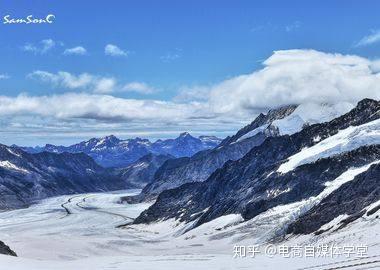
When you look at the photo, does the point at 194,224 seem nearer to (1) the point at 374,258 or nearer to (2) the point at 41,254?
(2) the point at 41,254

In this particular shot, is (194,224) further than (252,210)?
Yes

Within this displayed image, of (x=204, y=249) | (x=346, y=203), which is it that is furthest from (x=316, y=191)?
(x=204, y=249)

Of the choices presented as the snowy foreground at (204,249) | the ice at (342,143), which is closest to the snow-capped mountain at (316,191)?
the ice at (342,143)

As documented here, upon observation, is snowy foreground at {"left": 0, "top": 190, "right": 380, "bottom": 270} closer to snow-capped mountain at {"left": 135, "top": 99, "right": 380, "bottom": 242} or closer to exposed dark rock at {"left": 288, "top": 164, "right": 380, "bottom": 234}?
snow-capped mountain at {"left": 135, "top": 99, "right": 380, "bottom": 242}

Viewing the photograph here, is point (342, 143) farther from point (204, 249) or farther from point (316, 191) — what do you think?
point (204, 249)

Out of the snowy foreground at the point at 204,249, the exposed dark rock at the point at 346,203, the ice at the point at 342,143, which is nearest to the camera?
the snowy foreground at the point at 204,249

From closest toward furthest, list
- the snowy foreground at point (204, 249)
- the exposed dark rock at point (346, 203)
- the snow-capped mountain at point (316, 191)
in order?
1. the snowy foreground at point (204, 249)
2. the exposed dark rock at point (346, 203)
3. the snow-capped mountain at point (316, 191)

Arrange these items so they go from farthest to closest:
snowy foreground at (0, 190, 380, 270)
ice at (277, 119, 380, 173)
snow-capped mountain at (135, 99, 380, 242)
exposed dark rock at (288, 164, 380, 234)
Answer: ice at (277, 119, 380, 173) → snow-capped mountain at (135, 99, 380, 242) → exposed dark rock at (288, 164, 380, 234) → snowy foreground at (0, 190, 380, 270)

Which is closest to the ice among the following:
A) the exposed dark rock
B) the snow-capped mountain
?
the snow-capped mountain

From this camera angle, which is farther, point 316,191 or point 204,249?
point 316,191

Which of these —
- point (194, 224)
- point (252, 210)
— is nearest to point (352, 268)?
point (252, 210)

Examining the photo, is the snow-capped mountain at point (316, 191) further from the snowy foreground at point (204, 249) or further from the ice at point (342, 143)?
the snowy foreground at point (204, 249)
